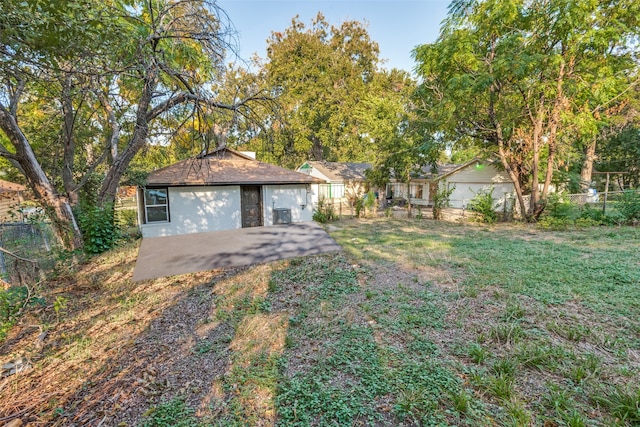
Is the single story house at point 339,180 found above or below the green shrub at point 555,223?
above

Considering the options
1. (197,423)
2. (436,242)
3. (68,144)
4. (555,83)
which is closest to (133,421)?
(197,423)

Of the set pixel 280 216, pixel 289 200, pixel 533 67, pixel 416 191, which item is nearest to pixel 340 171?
pixel 416 191

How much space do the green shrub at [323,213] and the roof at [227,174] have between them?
1960 mm

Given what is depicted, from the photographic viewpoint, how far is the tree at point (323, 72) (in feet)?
77.5

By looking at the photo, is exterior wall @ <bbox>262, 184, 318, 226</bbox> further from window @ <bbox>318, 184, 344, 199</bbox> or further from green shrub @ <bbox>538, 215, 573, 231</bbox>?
green shrub @ <bbox>538, 215, 573, 231</bbox>

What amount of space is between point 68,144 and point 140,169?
2.03m

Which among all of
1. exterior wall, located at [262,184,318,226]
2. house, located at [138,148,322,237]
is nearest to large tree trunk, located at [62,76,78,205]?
house, located at [138,148,322,237]

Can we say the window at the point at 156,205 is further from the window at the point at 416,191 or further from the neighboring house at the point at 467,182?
the window at the point at 416,191

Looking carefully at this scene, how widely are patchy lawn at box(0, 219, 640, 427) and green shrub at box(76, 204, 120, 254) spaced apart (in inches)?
66.9

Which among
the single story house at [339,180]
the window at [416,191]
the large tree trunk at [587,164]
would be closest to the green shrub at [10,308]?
the single story house at [339,180]

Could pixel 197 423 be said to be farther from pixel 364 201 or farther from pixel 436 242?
pixel 364 201

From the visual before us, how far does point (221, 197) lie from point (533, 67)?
12.4m

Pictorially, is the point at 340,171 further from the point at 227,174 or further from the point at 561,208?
the point at 561,208

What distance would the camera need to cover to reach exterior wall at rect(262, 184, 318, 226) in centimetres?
1173
